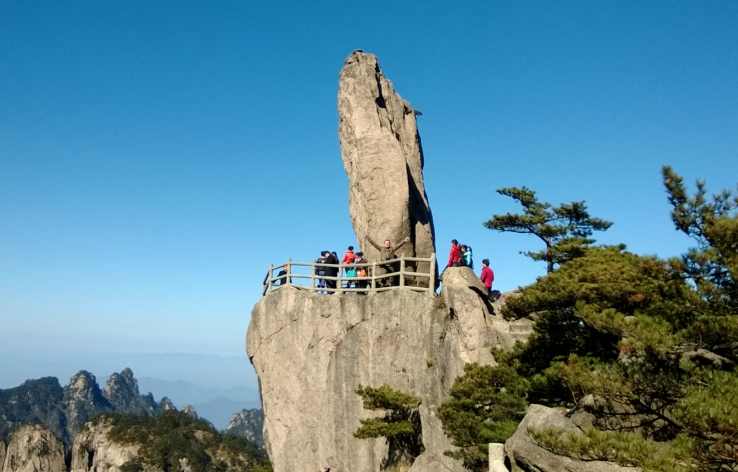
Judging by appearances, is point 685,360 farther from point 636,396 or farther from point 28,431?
point 28,431

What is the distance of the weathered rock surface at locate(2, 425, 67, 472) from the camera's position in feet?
312

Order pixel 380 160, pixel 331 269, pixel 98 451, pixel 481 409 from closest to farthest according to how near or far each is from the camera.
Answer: pixel 481 409
pixel 331 269
pixel 380 160
pixel 98 451

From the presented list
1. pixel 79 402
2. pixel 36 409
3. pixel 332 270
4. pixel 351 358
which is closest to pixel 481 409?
pixel 351 358

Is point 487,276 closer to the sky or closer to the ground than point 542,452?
closer to the sky

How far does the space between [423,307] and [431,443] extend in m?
5.11

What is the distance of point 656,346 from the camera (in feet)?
35.1

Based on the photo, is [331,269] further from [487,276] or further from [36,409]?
[36,409]

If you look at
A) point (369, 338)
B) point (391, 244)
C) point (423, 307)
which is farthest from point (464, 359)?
point (391, 244)

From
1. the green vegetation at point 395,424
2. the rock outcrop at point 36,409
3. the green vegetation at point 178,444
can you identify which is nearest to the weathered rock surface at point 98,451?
the green vegetation at point 178,444

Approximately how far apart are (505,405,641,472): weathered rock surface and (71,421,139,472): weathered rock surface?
8731cm

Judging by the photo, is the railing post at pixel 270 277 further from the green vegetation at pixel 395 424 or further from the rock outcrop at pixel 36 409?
the rock outcrop at pixel 36 409

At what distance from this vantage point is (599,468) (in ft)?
38.3

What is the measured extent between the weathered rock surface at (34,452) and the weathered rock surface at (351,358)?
269 ft

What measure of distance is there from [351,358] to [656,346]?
56.6 ft
